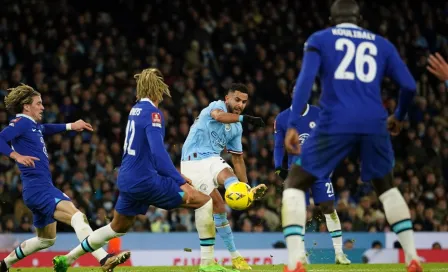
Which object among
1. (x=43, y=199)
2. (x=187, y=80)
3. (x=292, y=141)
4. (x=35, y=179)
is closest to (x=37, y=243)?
(x=43, y=199)

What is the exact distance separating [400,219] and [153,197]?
3.01 meters

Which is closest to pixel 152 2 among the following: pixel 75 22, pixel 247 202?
pixel 75 22

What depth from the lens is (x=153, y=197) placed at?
10055 millimetres

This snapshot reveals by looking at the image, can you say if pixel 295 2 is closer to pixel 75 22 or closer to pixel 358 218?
pixel 75 22

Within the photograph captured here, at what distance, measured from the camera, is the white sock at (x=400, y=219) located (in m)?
8.29

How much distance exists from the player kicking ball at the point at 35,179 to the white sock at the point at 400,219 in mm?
3637

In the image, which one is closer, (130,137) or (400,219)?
(400,219)

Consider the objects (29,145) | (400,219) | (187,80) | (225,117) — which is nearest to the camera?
(400,219)

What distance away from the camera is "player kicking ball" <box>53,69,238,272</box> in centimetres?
986

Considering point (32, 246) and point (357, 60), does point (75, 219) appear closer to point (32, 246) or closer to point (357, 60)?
point (32, 246)

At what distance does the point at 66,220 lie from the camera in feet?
35.5

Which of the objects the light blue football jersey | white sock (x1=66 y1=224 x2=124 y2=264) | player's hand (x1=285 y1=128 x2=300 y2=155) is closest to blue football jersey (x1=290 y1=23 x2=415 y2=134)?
player's hand (x1=285 y1=128 x2=300 y2=155)

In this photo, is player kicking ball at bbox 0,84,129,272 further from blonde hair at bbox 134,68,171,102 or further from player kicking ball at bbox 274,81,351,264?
player kicking ball at bbox 274,81,351,264

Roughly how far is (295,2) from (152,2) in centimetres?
509
